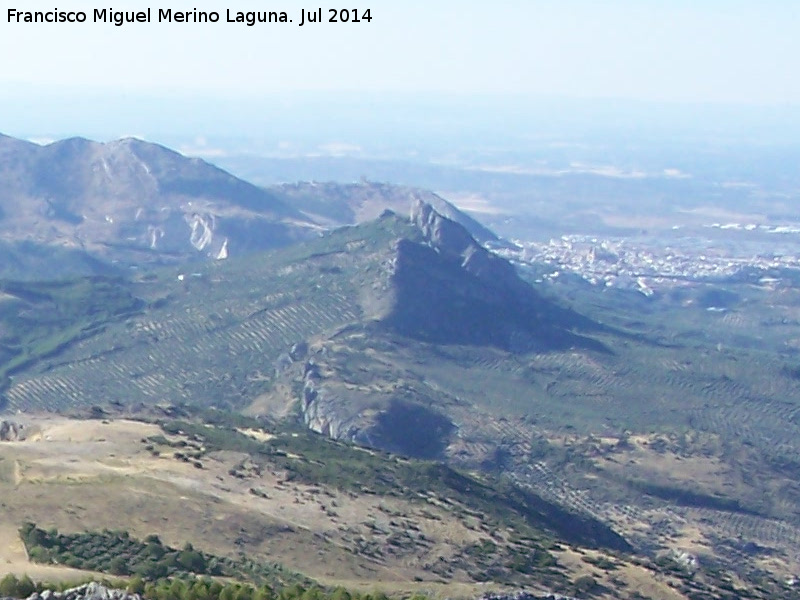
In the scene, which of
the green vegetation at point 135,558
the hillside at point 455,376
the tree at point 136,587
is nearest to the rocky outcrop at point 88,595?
the tree at point 136,587

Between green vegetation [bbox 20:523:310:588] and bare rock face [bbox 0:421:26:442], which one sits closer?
green vegetation [bbox 20:523:310:588]

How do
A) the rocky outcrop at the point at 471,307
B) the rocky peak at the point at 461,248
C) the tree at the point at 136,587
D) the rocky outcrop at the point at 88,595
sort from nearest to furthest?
1. the rocky outcrop at the point at 88,595
2. the tree at the point at 136,587
3. the rocky outcrop at the point at 471,307
4. the rocky peak at the point at 461,248

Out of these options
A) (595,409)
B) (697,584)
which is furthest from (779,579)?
(595,409)

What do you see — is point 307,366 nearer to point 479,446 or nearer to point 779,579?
point 479,446

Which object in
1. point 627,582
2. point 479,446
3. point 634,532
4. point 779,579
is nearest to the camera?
point 627,582

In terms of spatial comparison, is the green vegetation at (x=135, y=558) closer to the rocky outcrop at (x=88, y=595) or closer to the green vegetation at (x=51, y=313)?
the rocky outcrop at (x=88, y=595)

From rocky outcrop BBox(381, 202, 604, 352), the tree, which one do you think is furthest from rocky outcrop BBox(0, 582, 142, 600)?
rocky outcrop BBox(381, 202, 604, 352)

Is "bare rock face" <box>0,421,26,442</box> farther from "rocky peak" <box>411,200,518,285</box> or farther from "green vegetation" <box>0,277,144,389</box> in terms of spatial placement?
"rocky peak" <box>411,200,518,285</box>
